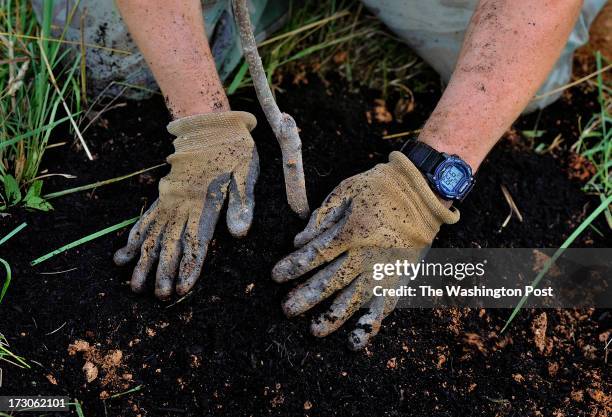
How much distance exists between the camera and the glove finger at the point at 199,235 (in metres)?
1.53

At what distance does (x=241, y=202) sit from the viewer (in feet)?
5.15

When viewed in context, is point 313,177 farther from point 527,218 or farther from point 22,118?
point 22,118

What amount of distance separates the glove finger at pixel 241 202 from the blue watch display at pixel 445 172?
42cm

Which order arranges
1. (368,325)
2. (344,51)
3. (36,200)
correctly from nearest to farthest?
(368,325)
(36,200)
(344,51)

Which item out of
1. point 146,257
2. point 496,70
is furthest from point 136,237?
point 496,70

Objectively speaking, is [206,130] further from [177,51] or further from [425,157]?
[425,157]

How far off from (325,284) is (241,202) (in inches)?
11.6

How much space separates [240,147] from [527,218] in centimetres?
92

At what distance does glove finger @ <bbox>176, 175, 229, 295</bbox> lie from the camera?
1525 mm

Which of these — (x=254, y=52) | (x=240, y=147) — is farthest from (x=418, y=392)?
(x=254, y=52)

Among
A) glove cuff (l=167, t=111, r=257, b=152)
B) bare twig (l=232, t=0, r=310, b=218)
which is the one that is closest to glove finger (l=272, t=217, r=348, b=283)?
bare twig (l=232, t=0, r=310, b=218)

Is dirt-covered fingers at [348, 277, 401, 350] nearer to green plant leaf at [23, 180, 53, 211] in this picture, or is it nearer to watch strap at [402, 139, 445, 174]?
watch strap at [402, 139, 445, 174]

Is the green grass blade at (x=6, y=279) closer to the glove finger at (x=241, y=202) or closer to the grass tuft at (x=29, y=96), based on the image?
the grass tuft at (x=29, y=96)

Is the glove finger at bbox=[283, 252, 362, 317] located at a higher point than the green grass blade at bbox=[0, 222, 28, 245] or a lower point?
higher
